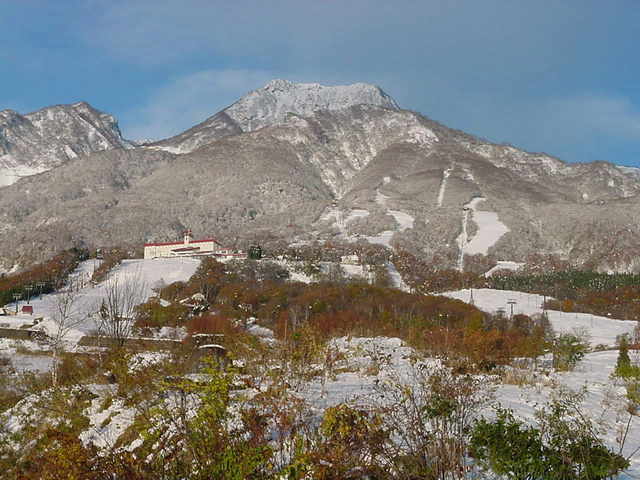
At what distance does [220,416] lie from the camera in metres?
5.95

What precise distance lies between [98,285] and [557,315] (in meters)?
57.1

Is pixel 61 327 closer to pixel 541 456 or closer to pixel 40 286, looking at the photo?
pixel 541 456

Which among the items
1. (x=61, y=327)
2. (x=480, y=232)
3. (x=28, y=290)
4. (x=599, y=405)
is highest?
(x=480, y=232)

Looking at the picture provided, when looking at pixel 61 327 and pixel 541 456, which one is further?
pixel 61 327

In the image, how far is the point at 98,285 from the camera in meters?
70.6

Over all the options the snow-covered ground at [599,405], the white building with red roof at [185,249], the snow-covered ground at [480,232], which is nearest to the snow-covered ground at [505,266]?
the snow-covered ground at [480,232]

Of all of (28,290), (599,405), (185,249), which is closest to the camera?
(599,405)

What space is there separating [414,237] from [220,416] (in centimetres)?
14802

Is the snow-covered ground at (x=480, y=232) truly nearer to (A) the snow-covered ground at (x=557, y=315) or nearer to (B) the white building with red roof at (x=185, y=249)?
(A) the snow-covered ground at (x=557, y=315)

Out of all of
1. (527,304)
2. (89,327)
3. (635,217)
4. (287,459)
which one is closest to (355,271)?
(527,304)

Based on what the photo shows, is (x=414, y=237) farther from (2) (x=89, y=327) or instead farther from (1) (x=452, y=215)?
(2) (x=89, y=327)

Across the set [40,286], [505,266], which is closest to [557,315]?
[40,286]

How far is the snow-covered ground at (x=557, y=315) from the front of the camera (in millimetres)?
60031

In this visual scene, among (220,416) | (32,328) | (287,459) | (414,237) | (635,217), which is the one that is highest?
(635,217)
